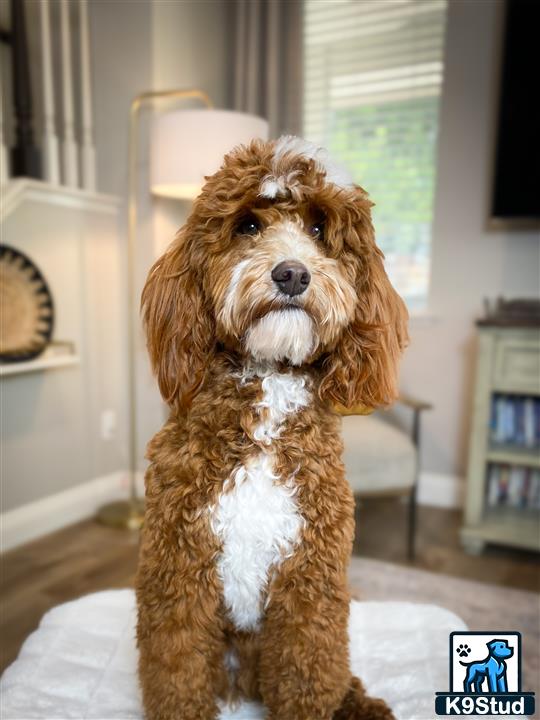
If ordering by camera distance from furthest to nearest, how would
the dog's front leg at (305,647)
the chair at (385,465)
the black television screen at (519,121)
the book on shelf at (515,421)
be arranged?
the book on shelf at (515,421)
the chair at (385,465)
the black television screen at (519,121)
the dog's front leg at (305,647)

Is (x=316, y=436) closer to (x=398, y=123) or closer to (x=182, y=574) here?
(x=182, y=574)

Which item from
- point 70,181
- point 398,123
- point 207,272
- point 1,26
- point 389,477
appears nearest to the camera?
point 207,272

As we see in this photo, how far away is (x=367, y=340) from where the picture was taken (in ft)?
2.29

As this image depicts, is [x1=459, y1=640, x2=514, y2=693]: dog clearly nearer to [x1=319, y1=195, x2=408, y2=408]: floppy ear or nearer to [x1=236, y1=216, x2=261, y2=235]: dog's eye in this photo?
[x1=319, y1=195, x2=408, y2=408]: floppy ear

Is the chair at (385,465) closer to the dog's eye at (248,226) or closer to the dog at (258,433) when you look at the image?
the dog at (258,433)

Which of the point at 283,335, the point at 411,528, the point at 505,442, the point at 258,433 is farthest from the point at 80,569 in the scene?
the point at 505,442

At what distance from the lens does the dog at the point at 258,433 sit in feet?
2.14

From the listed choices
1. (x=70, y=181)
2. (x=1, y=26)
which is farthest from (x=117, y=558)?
(x=1, y=26)

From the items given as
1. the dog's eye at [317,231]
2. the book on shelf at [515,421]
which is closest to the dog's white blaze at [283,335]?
the dog's eye at [317,231]

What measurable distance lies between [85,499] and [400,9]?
1096 millimetres

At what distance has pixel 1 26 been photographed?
854 mm

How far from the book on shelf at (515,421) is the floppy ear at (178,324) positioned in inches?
55.0

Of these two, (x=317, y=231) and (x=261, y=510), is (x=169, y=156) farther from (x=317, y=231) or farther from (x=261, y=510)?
(x=261, y=510)

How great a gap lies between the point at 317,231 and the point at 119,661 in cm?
84
